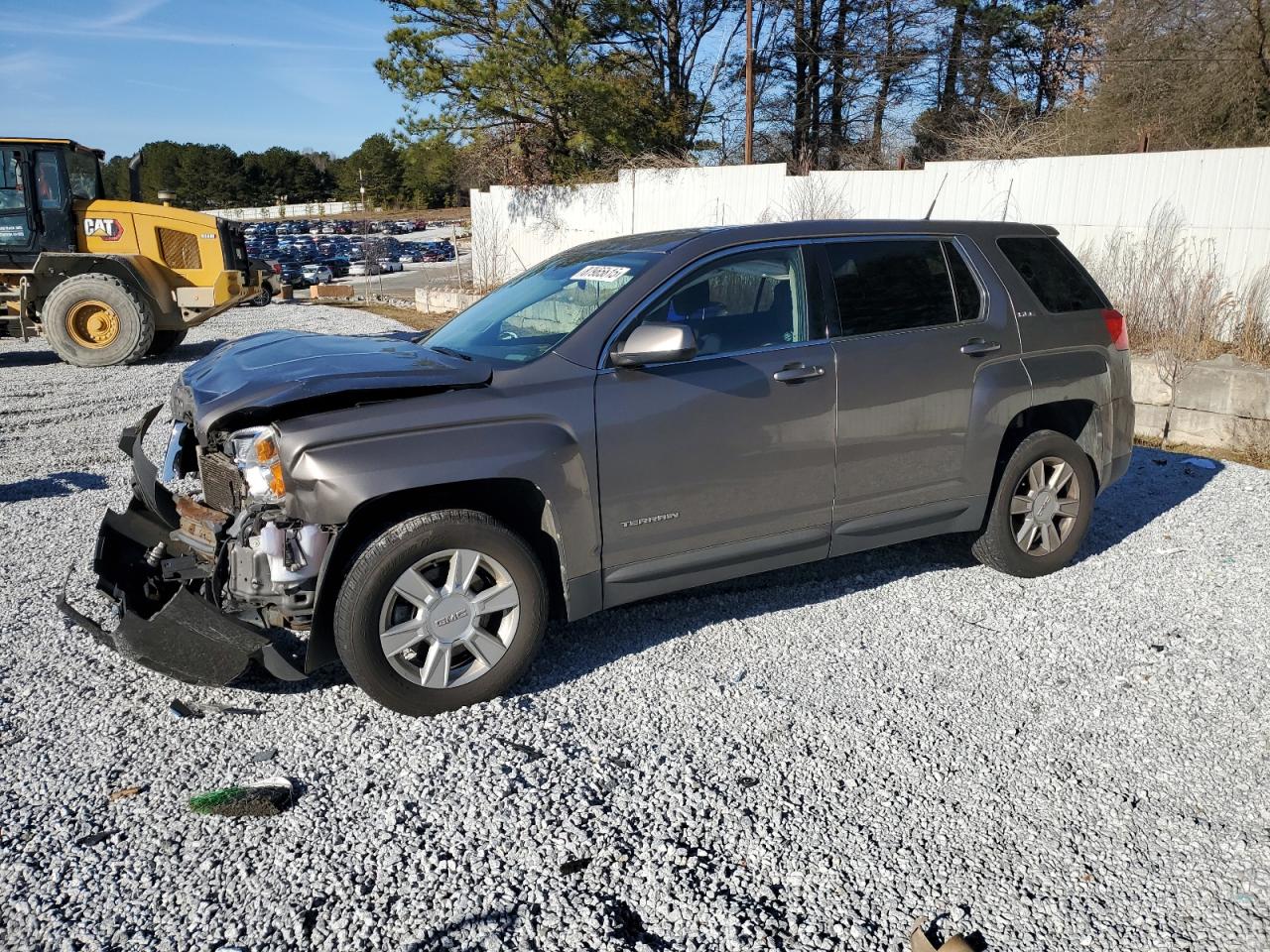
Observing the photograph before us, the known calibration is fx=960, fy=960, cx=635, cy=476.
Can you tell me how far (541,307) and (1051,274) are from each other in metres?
2.84

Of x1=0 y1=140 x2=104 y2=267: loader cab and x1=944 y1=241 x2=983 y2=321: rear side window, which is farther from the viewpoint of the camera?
x1=0 y1=140 x2=104 y2=267: loader cab

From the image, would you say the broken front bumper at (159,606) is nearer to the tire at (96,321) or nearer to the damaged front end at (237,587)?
the damaged front end at (237,587)

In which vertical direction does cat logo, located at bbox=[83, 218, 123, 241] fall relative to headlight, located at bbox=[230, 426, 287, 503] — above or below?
above

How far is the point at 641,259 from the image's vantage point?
4277mm

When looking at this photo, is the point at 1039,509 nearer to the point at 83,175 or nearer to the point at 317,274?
the point at 83,175

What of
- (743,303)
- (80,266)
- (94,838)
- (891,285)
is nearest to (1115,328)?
(891,285)

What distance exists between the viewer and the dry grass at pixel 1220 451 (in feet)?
25.6

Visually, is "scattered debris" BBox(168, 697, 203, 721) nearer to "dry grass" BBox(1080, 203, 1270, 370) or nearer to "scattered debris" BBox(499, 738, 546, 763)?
"scattered debris" BBox(499, 738, 546, 763)

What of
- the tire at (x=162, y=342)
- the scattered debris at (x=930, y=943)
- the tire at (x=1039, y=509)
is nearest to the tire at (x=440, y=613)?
the scattered debris at (x=930, y=943)

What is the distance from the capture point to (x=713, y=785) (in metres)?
3.30

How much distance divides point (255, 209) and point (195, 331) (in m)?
89.5

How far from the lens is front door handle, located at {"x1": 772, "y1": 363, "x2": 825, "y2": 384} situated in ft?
A: 14.0

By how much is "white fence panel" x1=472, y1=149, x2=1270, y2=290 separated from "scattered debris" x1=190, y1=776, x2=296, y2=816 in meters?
9.09

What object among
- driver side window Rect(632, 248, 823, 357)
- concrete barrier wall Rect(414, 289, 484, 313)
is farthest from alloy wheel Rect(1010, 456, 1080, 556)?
concrete barrier wall Rect(414, 289, 484, 313)
